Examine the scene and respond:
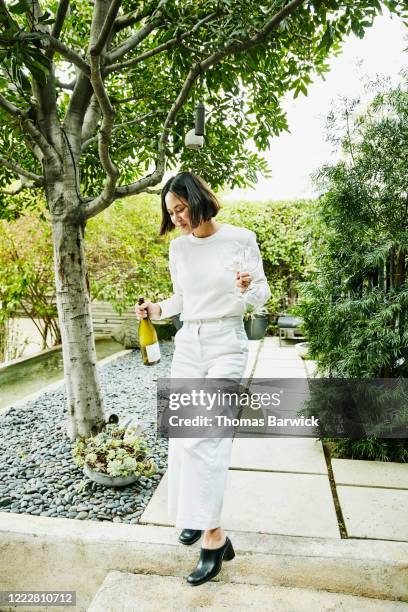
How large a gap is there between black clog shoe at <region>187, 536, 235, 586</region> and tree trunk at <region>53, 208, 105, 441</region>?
1.43m

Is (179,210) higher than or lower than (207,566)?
higher

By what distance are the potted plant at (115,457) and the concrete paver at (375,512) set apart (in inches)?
45.8

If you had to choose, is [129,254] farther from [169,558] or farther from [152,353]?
[169,558]

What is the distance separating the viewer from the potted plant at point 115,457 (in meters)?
2.64

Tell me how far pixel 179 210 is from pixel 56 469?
1.89 m

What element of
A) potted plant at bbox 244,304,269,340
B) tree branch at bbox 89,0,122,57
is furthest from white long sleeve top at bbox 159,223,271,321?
potted plant at bbox 244,304,269,340

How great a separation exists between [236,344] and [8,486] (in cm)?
170

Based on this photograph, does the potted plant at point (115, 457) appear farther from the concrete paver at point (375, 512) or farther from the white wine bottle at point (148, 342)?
the concrete paver at point (375, 512)

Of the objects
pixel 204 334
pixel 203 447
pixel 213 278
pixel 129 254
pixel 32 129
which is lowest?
pixel 203 447

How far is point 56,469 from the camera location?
2.93 metres

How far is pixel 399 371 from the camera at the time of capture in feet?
9.82

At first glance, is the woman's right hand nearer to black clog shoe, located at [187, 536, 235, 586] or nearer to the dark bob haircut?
the dark bob haircut

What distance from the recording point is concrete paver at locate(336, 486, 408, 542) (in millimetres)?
2213

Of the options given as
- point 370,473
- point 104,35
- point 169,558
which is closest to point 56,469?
point 169,558
